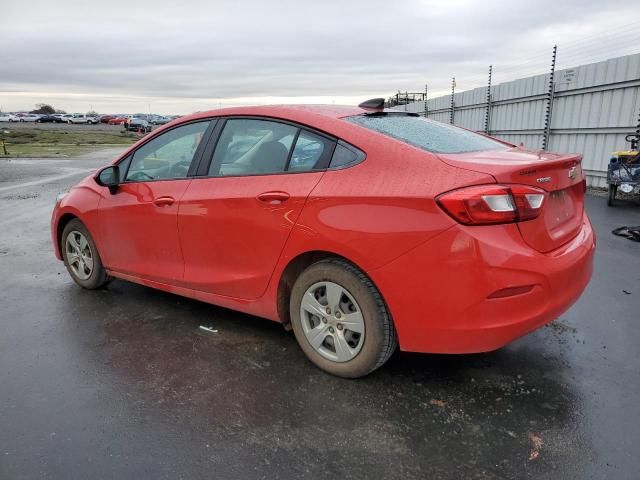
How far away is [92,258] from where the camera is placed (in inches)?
184

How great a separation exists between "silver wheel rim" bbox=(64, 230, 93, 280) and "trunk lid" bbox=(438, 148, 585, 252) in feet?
11.4

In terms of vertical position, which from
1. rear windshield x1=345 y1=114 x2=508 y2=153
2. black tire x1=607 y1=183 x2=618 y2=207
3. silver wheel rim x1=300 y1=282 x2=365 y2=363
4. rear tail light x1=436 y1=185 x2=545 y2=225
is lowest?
black tire x1=607 y1=183 x2=618 y2=207

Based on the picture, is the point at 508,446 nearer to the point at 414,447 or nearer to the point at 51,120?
the point at 414,447

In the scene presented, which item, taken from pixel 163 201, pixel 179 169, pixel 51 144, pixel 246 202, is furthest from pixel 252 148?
pixel 51 144

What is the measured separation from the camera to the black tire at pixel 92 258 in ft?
15.2

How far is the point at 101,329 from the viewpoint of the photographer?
12.8 ft

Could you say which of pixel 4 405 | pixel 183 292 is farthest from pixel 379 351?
pixel 4 405

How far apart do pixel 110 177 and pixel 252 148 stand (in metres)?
1.60

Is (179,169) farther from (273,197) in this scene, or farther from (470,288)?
(470,288)

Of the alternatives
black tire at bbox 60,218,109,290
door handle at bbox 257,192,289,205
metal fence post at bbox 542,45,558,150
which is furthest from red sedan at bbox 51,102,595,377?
metal fence post at bbox 542,45,558,150

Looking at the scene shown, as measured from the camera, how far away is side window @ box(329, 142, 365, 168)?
2916mm

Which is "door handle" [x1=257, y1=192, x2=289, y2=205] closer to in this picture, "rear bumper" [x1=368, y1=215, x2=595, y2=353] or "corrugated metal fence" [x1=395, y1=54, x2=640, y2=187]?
"rear bumper" [x1=368, y1=215, x2=595, y2=353]

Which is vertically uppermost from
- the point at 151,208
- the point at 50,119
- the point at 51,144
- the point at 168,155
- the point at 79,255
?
the point at 168,155

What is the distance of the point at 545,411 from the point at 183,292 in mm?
2572
